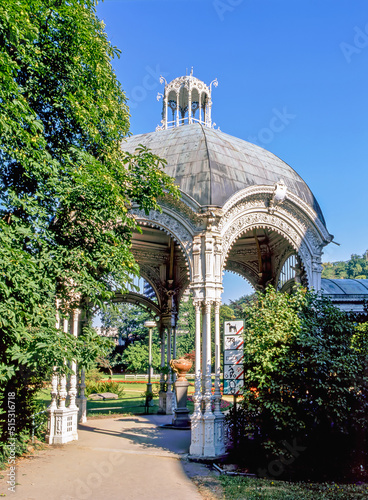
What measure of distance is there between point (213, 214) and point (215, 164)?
1.38 metres

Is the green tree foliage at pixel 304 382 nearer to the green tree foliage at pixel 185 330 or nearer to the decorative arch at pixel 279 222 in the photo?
the decorative arch at pixel 279 222

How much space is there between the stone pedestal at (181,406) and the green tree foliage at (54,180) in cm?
524

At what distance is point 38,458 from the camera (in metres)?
9.34

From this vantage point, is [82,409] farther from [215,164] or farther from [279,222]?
[215,164]

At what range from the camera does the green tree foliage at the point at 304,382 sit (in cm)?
787

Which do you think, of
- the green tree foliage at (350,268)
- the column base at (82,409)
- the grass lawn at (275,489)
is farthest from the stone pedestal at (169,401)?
the green tree foliage at (350,268)

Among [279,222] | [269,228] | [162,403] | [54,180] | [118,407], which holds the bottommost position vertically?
[118,407]

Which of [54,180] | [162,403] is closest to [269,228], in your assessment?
[54,180]

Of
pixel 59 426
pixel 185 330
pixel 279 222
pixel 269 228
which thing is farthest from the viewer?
pixel 185 330

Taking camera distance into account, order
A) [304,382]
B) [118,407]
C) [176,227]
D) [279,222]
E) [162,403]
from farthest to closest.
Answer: [118,407], [162,403], [279,222], [176,227], [304,382]

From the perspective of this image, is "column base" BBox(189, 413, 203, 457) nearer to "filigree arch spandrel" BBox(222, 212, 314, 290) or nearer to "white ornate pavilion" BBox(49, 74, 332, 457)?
"white ornate pavilion" BBox(49, 74, 332, 457)

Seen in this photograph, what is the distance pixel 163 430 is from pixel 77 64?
31.8 ft

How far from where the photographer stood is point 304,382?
320 inches

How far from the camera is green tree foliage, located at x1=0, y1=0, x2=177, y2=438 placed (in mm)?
6859
